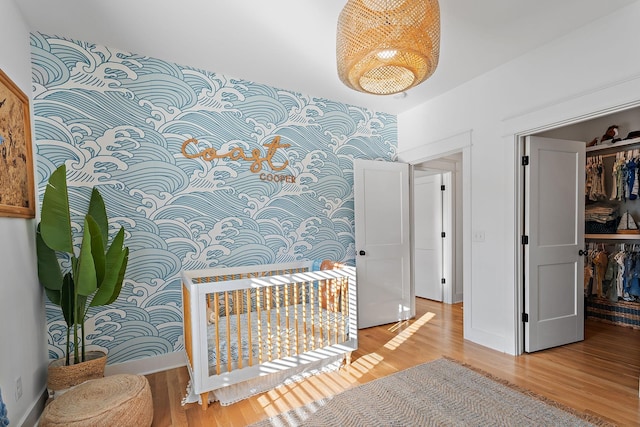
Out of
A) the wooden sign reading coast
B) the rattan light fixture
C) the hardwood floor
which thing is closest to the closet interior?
the hardwood floor

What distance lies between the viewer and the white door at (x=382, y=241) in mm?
3459

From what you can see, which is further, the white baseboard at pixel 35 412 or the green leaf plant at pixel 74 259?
the green leaf plant at pixel 74 259

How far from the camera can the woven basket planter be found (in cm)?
192

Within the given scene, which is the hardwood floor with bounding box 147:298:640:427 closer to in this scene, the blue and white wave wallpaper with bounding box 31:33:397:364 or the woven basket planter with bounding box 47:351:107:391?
the woven basket planter with bounding box 47:351:107:391

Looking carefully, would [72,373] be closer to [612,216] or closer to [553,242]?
[553,242]

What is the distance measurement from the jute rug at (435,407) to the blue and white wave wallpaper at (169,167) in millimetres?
1404

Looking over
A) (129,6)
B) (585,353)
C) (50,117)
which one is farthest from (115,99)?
(585,353)

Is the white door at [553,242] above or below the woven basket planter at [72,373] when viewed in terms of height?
above

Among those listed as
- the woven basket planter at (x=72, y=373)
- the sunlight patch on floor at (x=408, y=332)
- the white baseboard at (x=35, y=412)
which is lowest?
the sunlight patch on floor at (x=408, y=332)

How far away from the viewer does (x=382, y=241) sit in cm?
360

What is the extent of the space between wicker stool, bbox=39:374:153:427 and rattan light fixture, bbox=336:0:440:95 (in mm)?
2040

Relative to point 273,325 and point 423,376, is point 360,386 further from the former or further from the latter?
point 273,325

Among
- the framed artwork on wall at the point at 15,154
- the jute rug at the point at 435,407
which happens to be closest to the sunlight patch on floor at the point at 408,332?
the jute rug at the point at 435,407

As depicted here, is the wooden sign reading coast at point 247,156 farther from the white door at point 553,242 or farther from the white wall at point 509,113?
the white door at point 553,242
